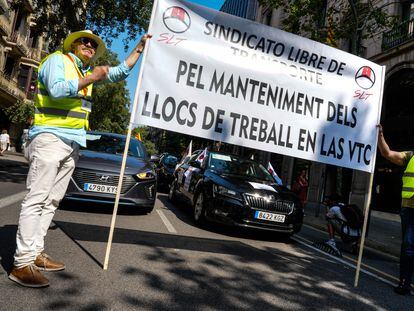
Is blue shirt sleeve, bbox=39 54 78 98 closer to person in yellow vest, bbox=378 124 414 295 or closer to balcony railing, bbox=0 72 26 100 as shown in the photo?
person in yellow vest, bbox=378 124 414 295

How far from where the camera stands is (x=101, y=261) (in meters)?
3.80

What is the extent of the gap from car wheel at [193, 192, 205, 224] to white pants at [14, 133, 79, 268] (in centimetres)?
367

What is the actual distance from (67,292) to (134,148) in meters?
5.09

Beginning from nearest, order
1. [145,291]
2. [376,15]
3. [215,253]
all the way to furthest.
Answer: [145,291]
[215,253]
[376,15]

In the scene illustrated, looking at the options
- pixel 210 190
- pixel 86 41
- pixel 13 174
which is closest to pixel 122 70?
pixel 86 41

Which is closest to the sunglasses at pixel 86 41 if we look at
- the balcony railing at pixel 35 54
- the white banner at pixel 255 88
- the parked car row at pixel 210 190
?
the white banner at pixel 255 88

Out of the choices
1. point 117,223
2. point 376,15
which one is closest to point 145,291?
point 117,223

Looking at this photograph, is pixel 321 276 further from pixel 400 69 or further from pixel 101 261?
pixel 400 69

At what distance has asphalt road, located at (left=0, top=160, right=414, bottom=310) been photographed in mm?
2974

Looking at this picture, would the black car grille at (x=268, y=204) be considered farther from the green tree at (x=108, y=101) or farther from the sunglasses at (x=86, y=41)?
the green tree at (x=108, y=101)

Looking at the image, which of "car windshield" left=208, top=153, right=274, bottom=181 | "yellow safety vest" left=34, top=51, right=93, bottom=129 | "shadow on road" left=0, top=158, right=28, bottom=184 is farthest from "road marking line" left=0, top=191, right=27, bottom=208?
"yellow safety vest" left=34, top=51, right=93, bottom=129

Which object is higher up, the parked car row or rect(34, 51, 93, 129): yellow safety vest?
rect(34, 51, 93, 129): yellow safety vest

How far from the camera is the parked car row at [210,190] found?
6.10 metres

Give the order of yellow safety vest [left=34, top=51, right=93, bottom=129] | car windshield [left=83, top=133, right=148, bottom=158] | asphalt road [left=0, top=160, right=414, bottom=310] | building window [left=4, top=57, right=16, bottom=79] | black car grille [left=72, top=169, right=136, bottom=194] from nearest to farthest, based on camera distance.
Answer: asphalt road [left=0, top=160, right=414, bottom=310]
yellow safety vest [left=34, top=51, right=93, bottom=129]
black car grille [left=72, top=169, right=136, bottom=194]
car windshield [left=83, top=133, right=148, bottom=158]
building window [left=4, top=57, right=16, bottom=79]
